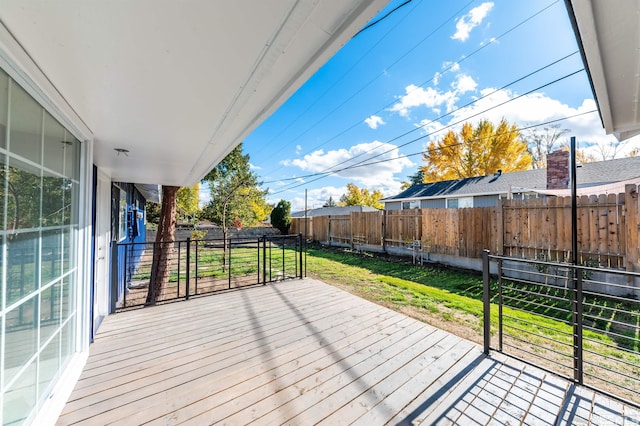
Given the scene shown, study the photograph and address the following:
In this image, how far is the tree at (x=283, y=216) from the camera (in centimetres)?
1539

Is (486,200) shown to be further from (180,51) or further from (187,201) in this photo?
(187,201)

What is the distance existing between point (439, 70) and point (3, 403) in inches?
352

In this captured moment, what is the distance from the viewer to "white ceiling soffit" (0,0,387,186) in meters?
0.85

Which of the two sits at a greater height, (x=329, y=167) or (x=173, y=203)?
(x=329, y=167)

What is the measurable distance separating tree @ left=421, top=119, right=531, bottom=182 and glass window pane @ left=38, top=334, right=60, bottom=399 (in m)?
15.4

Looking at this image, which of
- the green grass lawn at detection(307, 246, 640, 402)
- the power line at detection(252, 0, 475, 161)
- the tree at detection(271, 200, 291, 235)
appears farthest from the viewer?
the tree at detection(271, 200, 291, 235)

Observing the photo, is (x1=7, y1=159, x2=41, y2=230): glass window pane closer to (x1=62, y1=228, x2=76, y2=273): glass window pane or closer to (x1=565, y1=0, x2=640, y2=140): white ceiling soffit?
(x1=62, y1=228, x2=76, y2=273): glass window pane

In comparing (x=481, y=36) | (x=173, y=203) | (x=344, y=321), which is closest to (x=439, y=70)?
(x=481, y=36)

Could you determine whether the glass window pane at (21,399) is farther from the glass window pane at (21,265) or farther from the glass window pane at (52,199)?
the glass window pane at (52,199)

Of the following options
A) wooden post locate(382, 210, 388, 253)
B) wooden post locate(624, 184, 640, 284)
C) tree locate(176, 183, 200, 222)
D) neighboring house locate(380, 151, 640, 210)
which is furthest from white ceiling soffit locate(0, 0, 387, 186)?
tree locate(176, 183, 200, 222)

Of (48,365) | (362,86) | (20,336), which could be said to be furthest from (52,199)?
(362,86)

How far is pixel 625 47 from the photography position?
138cm

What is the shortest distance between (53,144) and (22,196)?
0.58 m

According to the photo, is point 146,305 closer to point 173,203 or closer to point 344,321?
point 173,203
